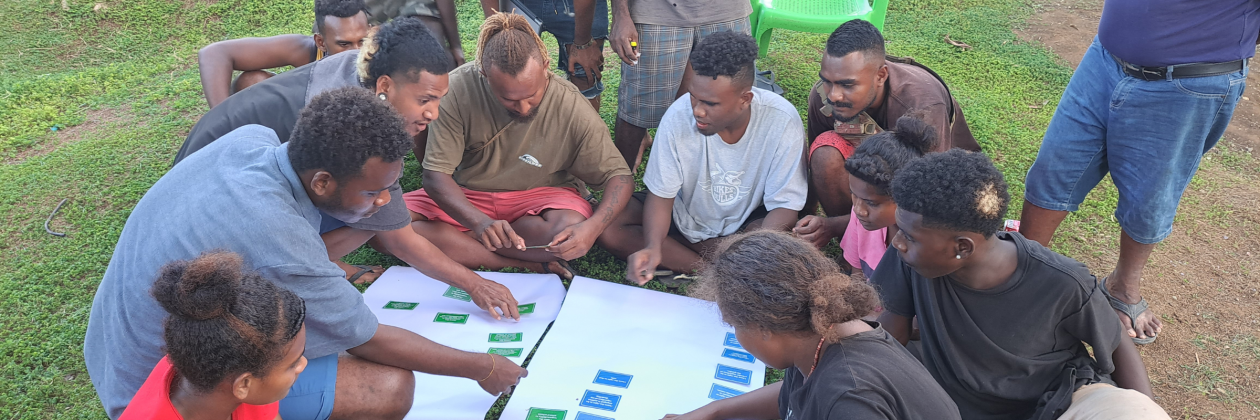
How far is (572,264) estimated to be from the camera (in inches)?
126

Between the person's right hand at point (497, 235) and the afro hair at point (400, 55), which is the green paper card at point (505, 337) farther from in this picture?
the afro hair at point (400, 55)

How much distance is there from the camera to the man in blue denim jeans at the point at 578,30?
144 inches

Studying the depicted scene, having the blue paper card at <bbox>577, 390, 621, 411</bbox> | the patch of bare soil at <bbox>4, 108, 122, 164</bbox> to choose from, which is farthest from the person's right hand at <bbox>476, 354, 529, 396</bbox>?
the patch of bare soil at <bbox>4, 108, 122, 164</bbox>

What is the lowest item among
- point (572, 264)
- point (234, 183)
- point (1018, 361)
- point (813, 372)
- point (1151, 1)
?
point (572, 264)

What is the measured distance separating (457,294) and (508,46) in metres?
0.98

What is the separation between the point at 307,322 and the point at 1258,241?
155 inches

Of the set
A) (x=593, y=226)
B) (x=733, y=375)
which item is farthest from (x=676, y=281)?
(x=733, y=375)

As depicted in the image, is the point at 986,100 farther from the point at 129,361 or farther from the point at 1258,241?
the point at 129,361

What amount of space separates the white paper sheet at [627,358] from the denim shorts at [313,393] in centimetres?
54

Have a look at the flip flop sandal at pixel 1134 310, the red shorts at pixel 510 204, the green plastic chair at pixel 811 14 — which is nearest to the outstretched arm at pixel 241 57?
the red shorts at pixel 510 204

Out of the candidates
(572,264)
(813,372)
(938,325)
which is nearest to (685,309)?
(572,264)

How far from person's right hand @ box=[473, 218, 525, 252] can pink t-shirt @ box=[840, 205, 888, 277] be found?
123 cm

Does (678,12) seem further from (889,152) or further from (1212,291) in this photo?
(1212,291)

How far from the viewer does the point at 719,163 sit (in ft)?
9.73
